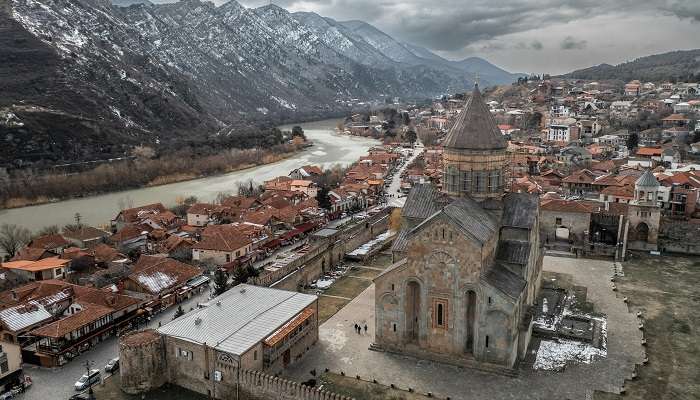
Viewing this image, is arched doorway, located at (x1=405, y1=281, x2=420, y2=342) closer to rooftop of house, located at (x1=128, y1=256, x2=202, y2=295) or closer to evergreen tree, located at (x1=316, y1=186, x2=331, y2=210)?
rooftop of house, located at (x1=128, y1=256, x2=202, y2=295)

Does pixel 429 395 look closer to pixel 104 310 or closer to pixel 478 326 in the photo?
pixel 478 326

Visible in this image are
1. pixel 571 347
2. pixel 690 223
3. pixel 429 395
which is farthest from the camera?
pixel 690 223

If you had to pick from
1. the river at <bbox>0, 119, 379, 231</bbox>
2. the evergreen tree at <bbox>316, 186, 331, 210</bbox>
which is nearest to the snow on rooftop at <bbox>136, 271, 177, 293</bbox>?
the evergreen tree at <bbox>316, 186, 331, 210</bbox>

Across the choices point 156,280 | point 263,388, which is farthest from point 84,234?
point 263,388

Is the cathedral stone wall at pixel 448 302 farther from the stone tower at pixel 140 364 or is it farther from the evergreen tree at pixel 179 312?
the evergreen tree at pixel 179 312

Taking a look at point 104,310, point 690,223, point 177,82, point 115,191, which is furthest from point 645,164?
point 177,82

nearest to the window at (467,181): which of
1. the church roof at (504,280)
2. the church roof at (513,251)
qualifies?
the church roof at (513,251)
